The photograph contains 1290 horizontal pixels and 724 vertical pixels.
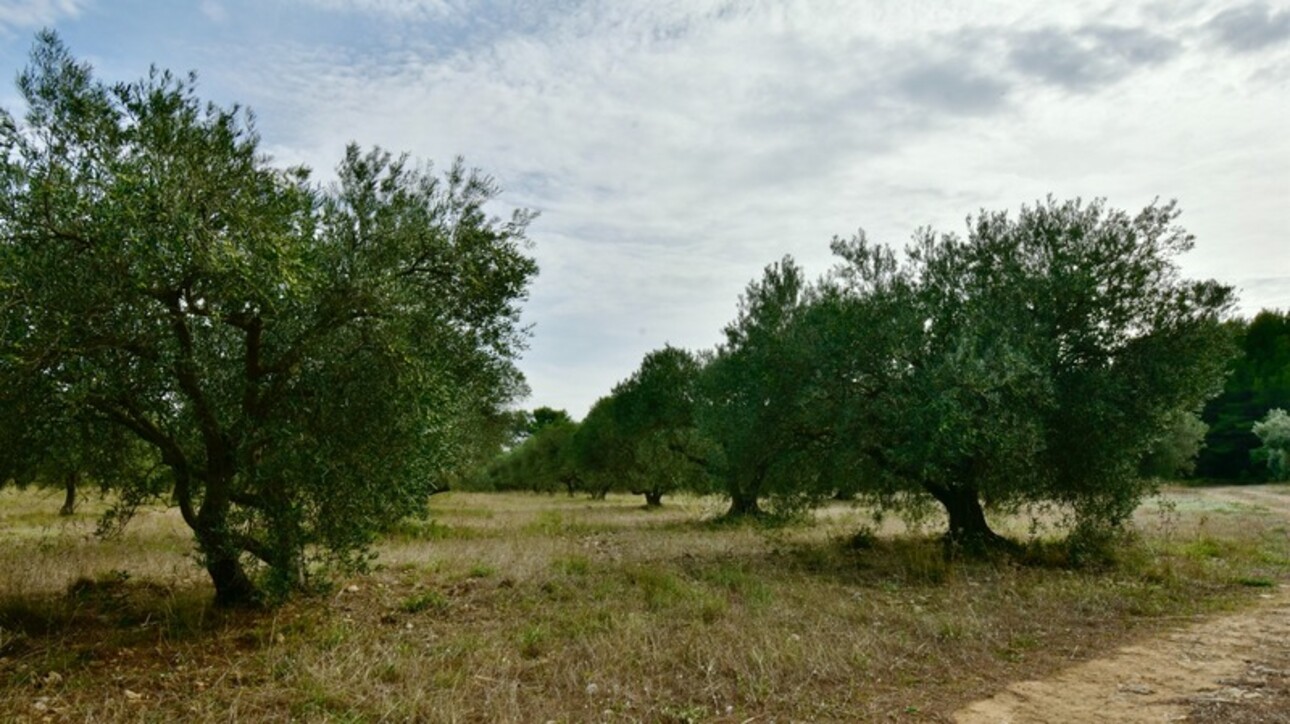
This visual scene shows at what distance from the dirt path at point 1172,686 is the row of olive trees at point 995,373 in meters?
5.68

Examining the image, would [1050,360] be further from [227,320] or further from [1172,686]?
[227,320]

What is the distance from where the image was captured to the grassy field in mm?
8484

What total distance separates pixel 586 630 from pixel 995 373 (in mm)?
10776

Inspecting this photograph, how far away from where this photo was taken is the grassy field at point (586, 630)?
27.8ft

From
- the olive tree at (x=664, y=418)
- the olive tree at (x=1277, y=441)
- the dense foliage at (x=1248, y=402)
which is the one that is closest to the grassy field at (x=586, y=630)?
the olive tree at (x=664, y=418)

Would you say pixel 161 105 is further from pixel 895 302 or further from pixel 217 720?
pixel 895 302

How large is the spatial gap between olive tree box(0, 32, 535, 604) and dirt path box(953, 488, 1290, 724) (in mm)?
8556

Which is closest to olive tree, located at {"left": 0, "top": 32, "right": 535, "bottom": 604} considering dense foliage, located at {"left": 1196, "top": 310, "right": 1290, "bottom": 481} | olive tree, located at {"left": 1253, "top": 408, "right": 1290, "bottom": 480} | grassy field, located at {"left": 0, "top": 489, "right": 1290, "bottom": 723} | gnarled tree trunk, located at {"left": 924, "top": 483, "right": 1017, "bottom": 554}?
grassy field, located at {"left": 0, "top": 489, "right": 1290, "bottom": 723}

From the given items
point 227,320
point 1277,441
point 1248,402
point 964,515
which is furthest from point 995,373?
point 1248,402

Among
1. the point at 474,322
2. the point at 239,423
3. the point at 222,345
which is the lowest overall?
the point at 239,423

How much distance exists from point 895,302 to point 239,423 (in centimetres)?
1511

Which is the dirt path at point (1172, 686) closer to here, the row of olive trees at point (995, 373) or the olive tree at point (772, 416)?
the row of olive trees at point (995, 373)

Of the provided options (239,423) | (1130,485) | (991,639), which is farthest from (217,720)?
(1130,485)

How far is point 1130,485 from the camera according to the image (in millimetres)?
18203
